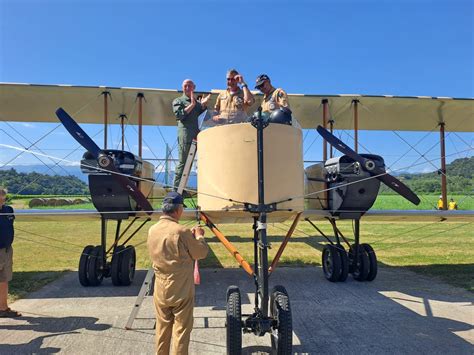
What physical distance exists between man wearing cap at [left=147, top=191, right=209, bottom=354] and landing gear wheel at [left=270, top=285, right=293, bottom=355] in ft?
2.52

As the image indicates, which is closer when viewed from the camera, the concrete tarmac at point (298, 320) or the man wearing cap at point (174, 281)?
the man wearing cap at point (174, 281)

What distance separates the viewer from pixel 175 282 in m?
3.21

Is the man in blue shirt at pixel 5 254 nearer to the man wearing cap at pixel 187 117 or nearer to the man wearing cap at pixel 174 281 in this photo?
the man wearing cap at pixel 187 117

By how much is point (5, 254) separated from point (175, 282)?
3362mm

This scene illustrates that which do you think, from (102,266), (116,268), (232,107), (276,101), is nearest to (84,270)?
(102,266)

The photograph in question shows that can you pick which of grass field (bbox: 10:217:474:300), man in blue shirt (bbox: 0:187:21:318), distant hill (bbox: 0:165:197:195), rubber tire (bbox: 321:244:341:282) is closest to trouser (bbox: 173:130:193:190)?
distant hill (bbox: 0:165:197:195)

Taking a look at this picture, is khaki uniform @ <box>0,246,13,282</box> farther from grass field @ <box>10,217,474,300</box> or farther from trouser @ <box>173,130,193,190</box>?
trouser @ <box>173,130,193,190</box>

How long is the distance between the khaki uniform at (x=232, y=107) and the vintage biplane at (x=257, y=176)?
70cm

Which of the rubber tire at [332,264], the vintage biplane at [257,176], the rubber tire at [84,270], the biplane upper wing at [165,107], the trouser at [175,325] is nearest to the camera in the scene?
the trouser at [175,325]

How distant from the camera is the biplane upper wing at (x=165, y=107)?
8227mm

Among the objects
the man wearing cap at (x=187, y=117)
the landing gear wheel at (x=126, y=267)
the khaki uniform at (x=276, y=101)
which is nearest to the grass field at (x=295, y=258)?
the landing gear wheel at (x=126, y=267)

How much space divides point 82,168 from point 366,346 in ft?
15.2

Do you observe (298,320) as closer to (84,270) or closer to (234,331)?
(234,331)

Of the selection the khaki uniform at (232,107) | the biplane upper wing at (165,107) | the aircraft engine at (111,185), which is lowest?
the aircraft engine at (111,185)
